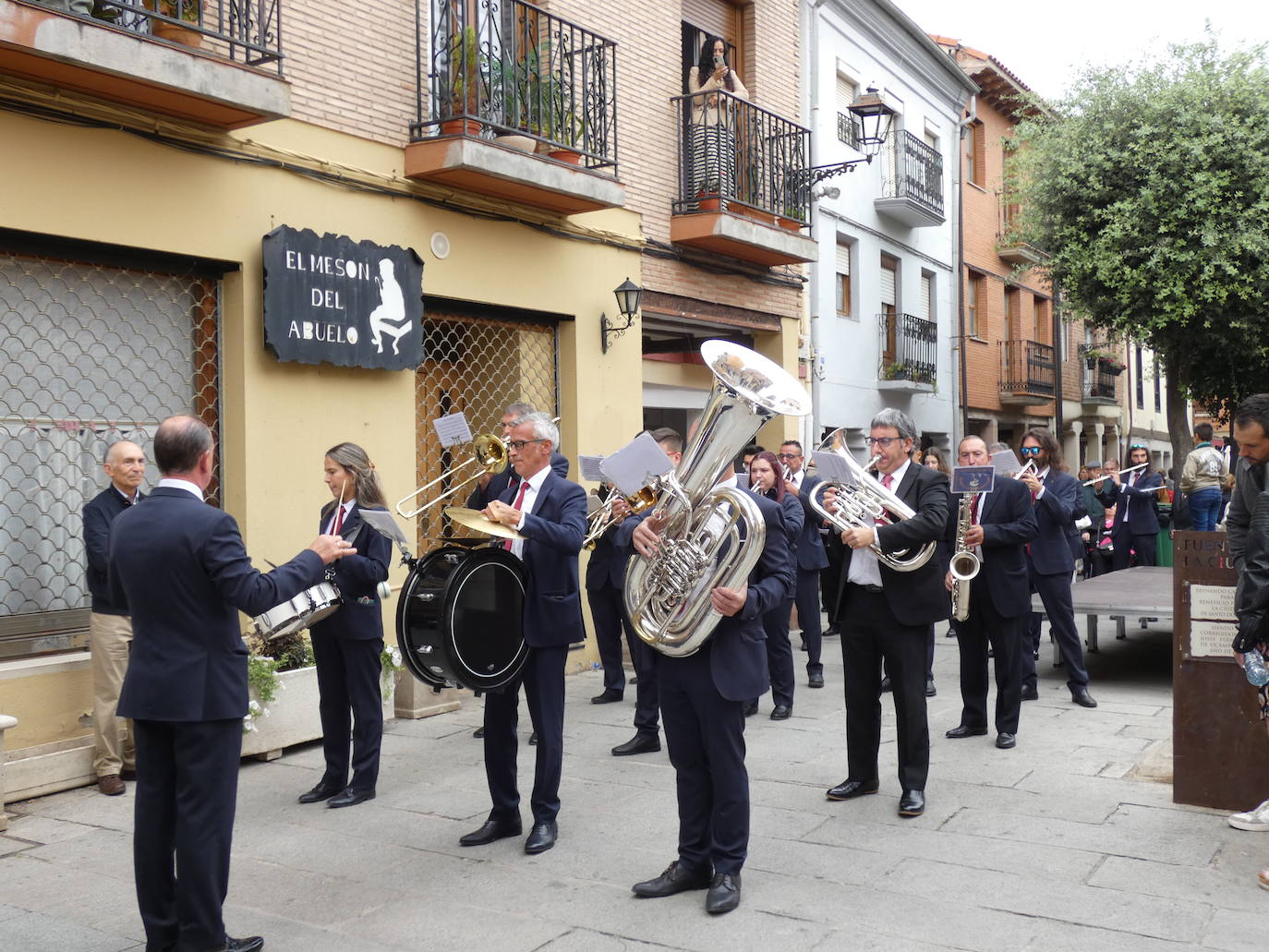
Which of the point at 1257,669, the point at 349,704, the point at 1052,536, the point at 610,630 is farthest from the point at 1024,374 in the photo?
the point at 349,704

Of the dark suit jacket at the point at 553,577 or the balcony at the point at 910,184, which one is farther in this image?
the balcony at the point at 910,184

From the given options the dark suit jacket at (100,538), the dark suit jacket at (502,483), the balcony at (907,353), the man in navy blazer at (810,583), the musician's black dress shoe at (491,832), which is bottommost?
the musician's black dress shoe at (491,832)

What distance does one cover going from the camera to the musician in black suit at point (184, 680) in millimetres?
3857

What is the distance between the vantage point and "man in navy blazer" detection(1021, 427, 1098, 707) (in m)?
8.06

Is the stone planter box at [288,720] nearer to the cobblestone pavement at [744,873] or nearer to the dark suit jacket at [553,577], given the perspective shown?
the cobblestone pavement at [744,873]

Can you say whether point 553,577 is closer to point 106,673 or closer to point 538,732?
point 538,732

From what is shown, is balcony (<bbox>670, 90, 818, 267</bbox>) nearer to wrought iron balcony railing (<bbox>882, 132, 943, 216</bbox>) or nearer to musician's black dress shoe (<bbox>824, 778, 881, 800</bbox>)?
wrought iron balcony railing (<bbox>882, 132, 943, 216</bbox>)

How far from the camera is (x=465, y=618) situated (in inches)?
199

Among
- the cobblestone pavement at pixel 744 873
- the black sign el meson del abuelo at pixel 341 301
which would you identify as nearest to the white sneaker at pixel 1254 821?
the cobblestone pavement at pixel 744 873

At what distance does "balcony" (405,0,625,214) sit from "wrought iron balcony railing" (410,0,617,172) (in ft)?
0.04

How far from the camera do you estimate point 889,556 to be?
5.61 metres

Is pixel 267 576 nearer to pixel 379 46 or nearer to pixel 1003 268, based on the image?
pixel 379 46

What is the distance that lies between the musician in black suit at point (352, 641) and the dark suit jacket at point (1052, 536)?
14.8ft

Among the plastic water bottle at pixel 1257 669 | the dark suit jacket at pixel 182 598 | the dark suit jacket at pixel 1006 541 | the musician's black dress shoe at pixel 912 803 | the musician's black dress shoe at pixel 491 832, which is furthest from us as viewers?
the dark suit jacket at pixel 1006 541
